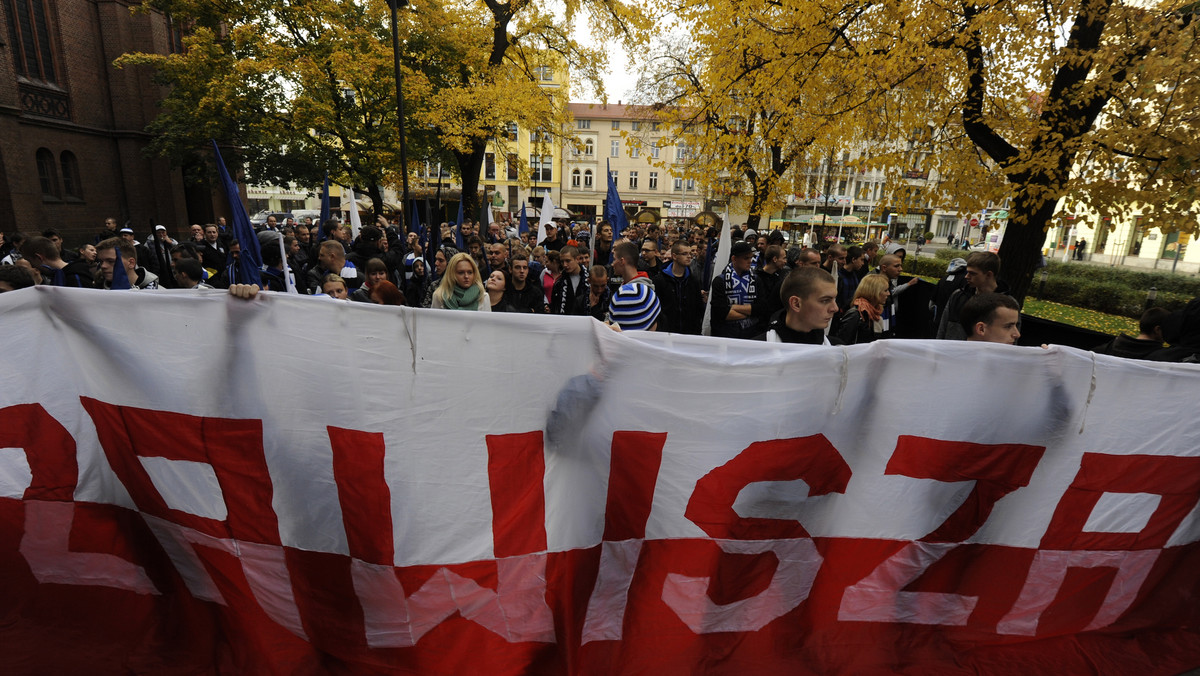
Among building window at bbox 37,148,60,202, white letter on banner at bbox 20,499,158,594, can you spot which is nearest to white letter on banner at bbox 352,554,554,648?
white letter on banner at bbox 20,499,158,594

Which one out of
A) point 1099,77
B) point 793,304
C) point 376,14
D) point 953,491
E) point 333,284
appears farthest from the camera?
point 376,14

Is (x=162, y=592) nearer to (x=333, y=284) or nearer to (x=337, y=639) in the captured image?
(x=337, y=639)

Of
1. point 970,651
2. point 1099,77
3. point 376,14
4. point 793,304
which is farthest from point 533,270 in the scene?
point 376,14

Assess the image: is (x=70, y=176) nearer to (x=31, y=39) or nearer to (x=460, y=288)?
(x=31, y=39)

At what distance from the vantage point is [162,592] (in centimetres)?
266

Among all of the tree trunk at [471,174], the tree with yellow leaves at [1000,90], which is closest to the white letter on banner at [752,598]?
the tree with yellow leaves at [1000,90]

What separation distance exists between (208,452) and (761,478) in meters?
2.40

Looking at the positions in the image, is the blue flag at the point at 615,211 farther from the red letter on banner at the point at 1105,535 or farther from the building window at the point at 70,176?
the building window at the point at 70,176

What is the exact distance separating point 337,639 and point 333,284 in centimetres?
277

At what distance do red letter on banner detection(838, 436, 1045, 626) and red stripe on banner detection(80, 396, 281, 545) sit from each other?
2671 millimetres

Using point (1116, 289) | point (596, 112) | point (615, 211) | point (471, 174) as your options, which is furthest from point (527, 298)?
point (596, 112)

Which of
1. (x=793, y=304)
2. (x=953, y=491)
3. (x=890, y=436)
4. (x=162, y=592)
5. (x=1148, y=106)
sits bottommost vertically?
(x=162, y=592)

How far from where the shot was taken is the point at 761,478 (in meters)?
2.63

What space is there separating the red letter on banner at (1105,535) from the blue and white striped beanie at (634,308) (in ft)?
8.20
